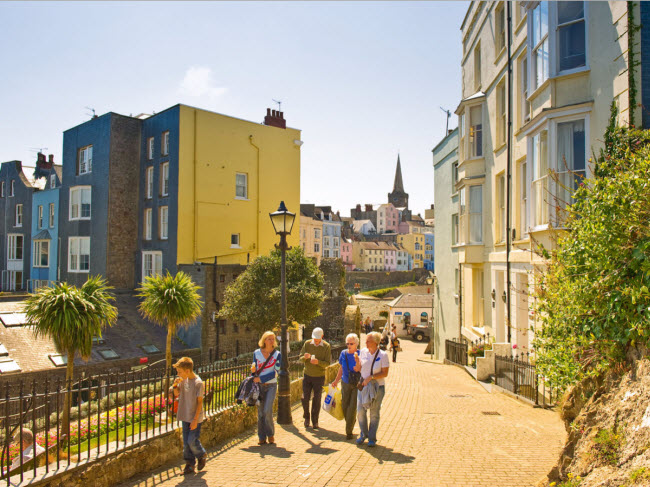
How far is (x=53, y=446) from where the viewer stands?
648cm

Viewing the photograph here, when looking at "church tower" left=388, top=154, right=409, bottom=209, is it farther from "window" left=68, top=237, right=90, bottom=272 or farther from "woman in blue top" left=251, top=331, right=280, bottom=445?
"woman in blue top" left=251, top=331, right=280, bottom=445

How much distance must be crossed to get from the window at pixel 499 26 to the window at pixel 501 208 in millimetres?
4640

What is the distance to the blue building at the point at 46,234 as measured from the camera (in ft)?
113

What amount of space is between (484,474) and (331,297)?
3243 cm

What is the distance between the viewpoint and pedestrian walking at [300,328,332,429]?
881 centimetres

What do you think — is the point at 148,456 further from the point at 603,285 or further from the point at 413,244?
the point at 413,244

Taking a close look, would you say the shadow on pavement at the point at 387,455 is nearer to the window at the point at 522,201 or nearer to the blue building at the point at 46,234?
the window at the point at 522,201

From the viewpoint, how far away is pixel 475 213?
18.8 m

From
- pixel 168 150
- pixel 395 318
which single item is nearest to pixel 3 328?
pixel 168 150

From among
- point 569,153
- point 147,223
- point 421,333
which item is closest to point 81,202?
point 147,223

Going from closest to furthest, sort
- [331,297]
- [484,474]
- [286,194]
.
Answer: [484,474]
[286,194]
[331,297]

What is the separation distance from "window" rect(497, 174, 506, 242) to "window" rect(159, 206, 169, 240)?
64.6 feet

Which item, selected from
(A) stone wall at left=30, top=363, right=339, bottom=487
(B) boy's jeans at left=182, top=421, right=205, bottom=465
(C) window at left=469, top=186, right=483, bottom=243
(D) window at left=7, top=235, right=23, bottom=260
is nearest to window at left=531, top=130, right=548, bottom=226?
(C) window at left=469, top=186, right=483, bottom=243

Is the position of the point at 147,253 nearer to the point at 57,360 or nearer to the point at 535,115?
the point at 57,360
